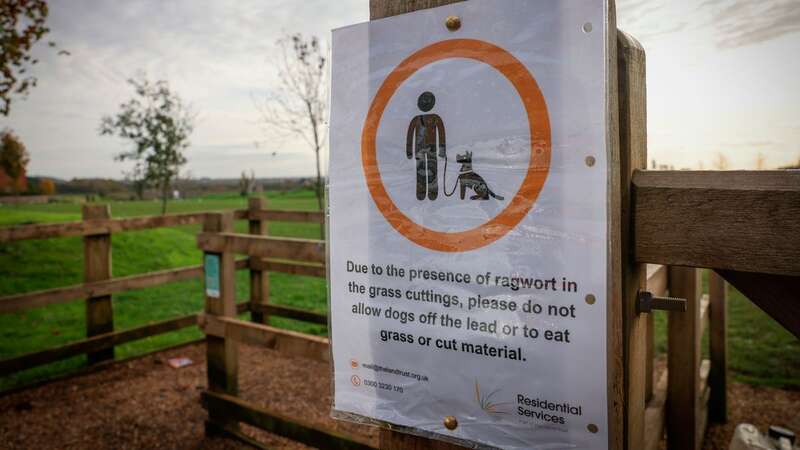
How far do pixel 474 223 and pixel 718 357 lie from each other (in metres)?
3.84

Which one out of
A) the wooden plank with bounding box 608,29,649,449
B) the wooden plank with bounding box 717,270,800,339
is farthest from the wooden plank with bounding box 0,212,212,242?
the wooden plank with bounding box 717,270,800,339

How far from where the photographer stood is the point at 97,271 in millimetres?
4945

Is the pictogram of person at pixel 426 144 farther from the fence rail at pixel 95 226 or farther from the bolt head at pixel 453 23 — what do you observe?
the fence rail at pixel 95 226

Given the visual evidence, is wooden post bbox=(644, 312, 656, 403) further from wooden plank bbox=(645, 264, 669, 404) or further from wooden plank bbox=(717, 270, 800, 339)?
wooden plank bbox=(717, 270, 800, 339)

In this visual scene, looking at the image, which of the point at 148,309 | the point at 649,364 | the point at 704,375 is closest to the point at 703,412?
the point at 704,375

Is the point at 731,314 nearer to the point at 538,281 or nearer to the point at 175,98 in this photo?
the point at 538,281

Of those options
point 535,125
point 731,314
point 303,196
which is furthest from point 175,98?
point 303,196

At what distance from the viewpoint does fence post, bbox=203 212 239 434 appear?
125 inches

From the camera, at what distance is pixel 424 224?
1207mm

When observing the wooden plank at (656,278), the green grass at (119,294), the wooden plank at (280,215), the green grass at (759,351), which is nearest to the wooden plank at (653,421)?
the wooden plank at (656,278)

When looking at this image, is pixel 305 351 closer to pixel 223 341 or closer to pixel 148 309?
pixel 223 341

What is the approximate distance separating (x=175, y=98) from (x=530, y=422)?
1434cm

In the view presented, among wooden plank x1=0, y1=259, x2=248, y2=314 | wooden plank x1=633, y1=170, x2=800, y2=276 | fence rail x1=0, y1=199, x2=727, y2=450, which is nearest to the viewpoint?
wooden plank x1=633, y1=170, x2=800, y2=276

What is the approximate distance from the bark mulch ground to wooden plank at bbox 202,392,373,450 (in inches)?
18.0
